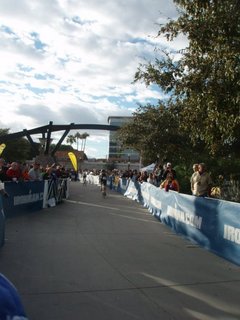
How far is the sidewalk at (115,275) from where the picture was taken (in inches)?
211

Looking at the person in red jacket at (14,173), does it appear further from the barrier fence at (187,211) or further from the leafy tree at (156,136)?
the leafy tree at (156,136)

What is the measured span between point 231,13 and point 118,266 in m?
5.26

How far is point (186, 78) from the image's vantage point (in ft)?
35.1

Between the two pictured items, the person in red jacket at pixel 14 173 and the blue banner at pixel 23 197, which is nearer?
the blue banner at pixel 23 197

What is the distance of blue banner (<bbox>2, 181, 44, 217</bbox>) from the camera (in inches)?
544

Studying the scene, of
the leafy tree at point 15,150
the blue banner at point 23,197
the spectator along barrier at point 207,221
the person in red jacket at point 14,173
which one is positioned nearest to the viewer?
the spectator along barrier at point 207,221

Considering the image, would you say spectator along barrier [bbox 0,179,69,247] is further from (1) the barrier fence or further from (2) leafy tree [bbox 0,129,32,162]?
(2) leafy tree [bbox 0,129,32,162]

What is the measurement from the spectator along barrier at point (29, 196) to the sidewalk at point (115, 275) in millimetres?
1920

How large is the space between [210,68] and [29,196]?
8.54m

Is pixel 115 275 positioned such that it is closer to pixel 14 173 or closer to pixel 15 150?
pixel 14 173

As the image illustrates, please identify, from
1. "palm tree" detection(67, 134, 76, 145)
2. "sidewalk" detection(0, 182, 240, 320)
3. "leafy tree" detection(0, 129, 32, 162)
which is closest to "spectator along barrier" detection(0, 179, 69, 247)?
"sidewalk" detection(0, 182, 240, 320)

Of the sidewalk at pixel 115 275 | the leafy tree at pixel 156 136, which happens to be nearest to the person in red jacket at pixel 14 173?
the sidewalk at pixel 115 275

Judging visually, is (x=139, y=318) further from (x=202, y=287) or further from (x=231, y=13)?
(x=231, y=13)

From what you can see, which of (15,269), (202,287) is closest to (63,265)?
(15,269)
